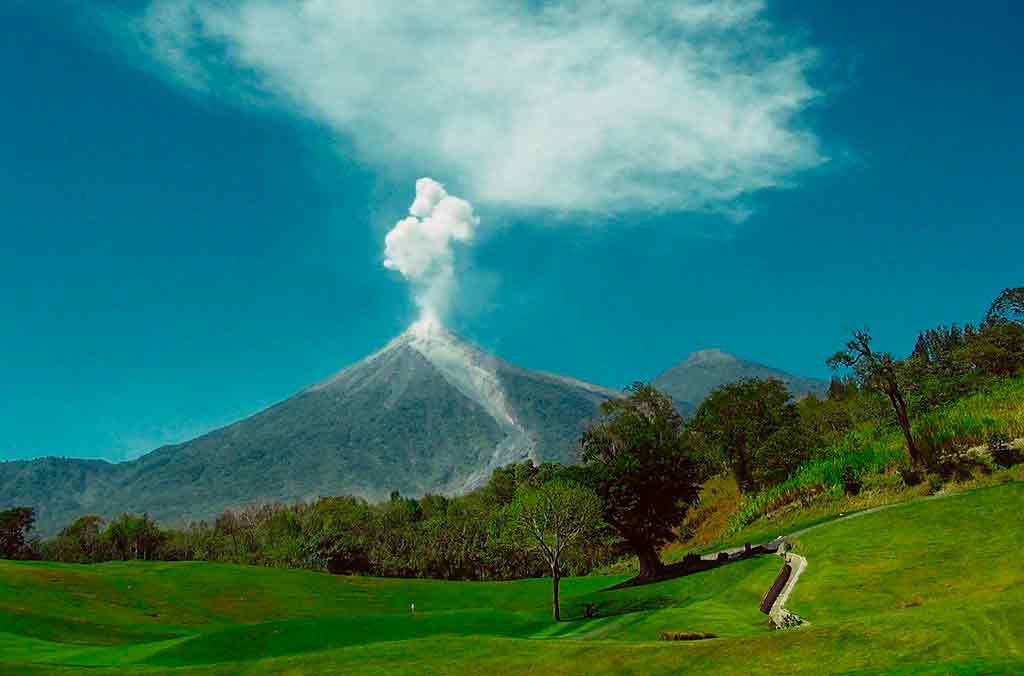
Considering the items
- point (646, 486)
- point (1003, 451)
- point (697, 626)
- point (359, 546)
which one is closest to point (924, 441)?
point (1003, 451)

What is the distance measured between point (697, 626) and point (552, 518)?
21.2 m

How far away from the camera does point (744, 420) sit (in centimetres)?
9000

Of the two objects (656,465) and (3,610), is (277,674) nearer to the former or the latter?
(656,465)

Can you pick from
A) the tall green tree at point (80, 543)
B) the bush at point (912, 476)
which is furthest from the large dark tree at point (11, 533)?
the bush at point (912, 476)

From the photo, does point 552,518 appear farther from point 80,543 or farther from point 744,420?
point 80,543

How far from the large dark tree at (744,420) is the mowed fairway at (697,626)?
34.8 m

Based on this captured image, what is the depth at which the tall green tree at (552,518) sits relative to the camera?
51.1 meters

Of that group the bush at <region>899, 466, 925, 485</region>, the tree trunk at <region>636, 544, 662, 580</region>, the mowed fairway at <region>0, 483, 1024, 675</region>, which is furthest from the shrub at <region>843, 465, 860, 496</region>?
the tree trunk at <region>636, 544, 662, 580</region>

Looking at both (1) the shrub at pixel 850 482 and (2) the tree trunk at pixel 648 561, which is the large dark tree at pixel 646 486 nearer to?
(2) the tree trunk at pixel 648 561

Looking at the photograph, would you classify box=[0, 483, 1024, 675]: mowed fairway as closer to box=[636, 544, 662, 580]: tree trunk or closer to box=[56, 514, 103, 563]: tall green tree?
box=[636, 544, 662, 580]: tree trunk

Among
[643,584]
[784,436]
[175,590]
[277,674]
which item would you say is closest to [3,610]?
[175,590]

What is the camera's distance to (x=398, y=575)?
141875mm

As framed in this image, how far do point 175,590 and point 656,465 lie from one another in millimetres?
55596

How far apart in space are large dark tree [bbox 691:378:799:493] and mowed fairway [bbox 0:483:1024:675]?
1372 inches
